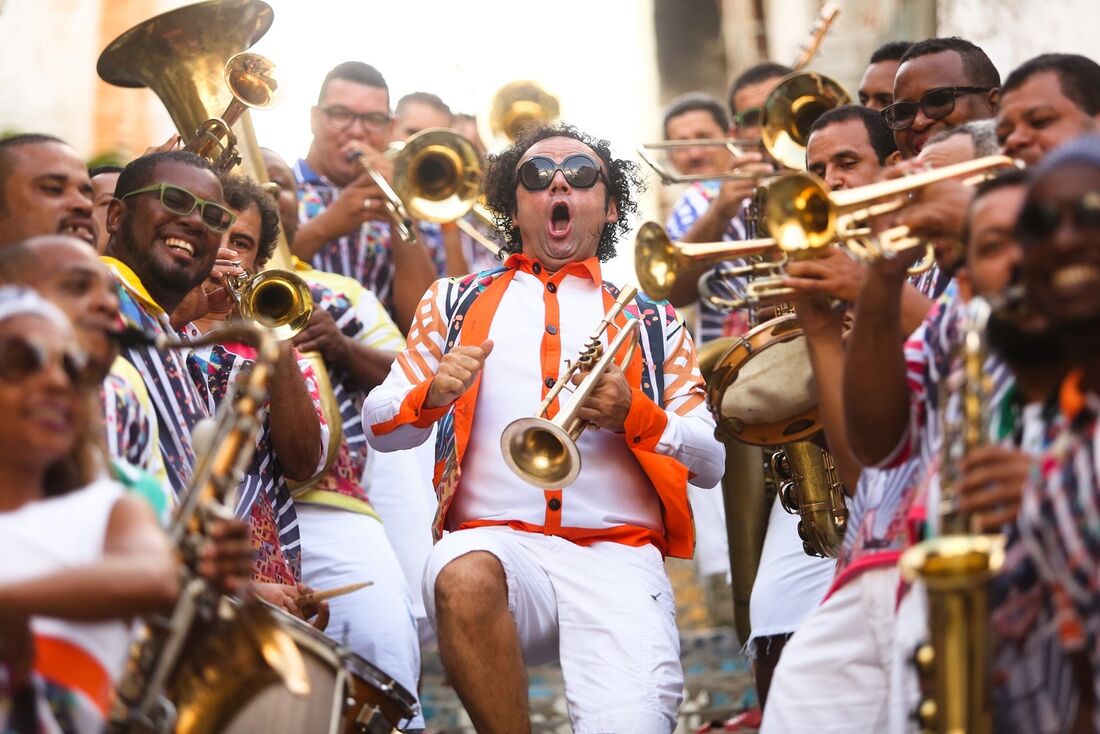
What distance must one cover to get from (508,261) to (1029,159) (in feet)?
8.20

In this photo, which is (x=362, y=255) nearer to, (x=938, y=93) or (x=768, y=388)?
(x=768, y=388)

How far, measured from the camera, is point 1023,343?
157 inches

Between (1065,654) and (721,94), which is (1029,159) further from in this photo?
(721,94)

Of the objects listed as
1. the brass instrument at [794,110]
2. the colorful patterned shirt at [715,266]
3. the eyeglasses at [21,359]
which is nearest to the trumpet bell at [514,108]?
the colorful patterned shirt at [715,266]

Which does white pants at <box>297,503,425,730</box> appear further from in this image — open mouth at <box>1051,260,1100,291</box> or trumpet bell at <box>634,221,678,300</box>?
open mouth at <box>1051,260,1100,291</box>

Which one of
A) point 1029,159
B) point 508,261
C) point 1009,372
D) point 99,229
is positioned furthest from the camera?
point 508,261

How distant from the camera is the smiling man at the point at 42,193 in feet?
18.0

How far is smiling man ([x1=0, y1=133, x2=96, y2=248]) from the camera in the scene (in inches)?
216

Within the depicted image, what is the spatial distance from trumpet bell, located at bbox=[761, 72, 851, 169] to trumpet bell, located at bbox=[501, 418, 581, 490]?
243 centimetres

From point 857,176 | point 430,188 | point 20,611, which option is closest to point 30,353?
point 20,611

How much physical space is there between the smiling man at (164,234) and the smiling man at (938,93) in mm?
2435

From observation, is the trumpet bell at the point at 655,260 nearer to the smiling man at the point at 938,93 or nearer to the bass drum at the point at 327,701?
the smiling man at the point at 938,93

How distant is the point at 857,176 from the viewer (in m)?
6.59

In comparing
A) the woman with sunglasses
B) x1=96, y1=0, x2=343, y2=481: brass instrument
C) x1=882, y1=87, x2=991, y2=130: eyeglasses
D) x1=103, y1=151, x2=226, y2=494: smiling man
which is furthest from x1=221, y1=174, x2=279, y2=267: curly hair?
the woman with sunglasses
